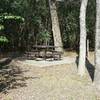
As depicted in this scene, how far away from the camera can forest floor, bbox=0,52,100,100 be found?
9.59 m

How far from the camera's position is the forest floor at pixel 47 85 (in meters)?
9.59

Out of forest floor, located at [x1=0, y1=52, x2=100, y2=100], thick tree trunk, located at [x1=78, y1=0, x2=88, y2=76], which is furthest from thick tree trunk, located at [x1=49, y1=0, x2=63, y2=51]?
thick tree trunk, located at [x1=78, y1=0, x2=88, y2=76]

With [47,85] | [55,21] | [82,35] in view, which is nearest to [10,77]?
Answer: [47,85]

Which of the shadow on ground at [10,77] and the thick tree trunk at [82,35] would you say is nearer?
the shadow on ground at [10,77]

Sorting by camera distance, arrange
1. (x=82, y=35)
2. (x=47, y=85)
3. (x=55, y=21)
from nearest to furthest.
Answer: (x=47, y=85)
(x=82, y=35)
(x=55, y=21)

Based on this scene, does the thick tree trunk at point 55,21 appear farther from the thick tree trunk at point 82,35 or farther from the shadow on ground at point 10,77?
the thick tree trunk at point 82,35

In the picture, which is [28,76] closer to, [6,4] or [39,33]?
[6,4]

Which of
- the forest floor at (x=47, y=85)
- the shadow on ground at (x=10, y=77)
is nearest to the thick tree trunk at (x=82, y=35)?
the forest floor at (x=47, y=85)

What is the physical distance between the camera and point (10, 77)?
1262 cm

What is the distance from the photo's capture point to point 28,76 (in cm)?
1277

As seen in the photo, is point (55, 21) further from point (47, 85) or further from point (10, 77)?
→ point (47, 85)

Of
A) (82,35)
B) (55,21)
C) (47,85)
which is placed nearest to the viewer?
(47,85)

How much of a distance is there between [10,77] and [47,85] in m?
2.24

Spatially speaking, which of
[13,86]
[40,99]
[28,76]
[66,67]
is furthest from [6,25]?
[40,99]
